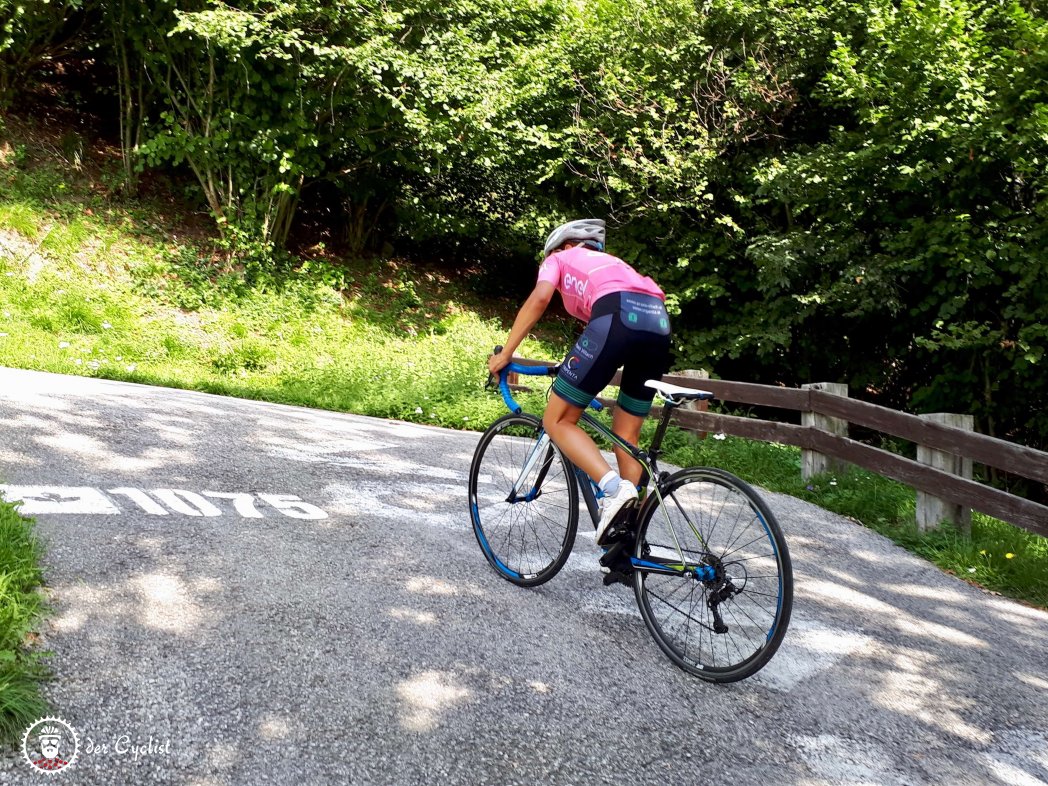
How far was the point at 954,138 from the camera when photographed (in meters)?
11.3

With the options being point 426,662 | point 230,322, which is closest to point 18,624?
point 426,662

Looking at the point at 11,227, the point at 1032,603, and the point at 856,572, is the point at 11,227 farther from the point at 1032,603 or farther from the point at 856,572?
the point at 1032,603

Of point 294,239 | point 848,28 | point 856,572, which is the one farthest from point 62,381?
point 848,28

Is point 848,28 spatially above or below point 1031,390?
above

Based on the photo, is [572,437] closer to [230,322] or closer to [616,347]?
[616,347]

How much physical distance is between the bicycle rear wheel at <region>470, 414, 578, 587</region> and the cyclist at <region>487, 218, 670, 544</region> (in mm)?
310

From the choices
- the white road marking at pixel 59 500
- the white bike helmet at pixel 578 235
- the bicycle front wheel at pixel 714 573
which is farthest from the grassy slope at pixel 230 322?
the white road marking at pixel 59 500

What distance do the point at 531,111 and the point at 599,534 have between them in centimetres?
1628

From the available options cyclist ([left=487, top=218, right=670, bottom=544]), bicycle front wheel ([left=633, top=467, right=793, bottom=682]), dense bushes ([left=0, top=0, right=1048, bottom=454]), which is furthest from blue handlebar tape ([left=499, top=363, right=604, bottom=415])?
dense bushes ([left=0, top=0, right=1048, bottom=454])

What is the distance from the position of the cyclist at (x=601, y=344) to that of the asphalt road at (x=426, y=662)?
0.81 metres

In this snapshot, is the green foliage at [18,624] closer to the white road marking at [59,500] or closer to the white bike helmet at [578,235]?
the white road marking at [59,500]

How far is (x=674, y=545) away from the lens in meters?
3.89

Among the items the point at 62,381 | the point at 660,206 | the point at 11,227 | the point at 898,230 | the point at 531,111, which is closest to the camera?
the point at 62,381

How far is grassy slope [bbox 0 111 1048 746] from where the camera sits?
377 inches
